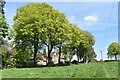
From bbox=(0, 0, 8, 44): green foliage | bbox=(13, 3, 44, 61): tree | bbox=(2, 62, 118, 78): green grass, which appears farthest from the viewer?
bbox=(13, 3, 44, 61): tree

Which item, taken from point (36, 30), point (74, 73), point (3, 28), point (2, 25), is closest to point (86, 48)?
point (36, 30)

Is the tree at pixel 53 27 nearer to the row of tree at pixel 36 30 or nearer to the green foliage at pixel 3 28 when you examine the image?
the row of tree at pixel 36 30

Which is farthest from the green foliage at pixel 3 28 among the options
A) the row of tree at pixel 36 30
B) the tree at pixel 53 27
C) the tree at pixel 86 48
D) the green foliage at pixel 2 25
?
the tree at pixel 86 48

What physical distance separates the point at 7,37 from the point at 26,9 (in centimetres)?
819

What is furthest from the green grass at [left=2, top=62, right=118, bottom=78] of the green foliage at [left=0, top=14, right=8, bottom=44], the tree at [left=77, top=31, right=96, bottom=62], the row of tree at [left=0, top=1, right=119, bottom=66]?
the tree at [left=77, top=31, right=96, bottom=62]

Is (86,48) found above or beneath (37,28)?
beneath

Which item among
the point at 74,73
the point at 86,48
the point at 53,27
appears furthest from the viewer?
the point at 86,48

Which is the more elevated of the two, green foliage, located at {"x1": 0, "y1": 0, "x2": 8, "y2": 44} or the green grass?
green foliage, located at {"x1": 0, "y1": 0, "x2": 8, "y2": 44}

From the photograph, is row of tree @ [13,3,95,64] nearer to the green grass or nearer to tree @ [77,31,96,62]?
tree @ [77,31,96,62]

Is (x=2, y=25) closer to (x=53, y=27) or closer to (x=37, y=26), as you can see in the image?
(x=37, y=26)

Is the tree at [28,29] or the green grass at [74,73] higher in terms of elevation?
the tree at [28,29]

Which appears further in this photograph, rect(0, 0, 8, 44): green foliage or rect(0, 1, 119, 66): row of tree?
rect(0, 1, 119, 66): row of tree

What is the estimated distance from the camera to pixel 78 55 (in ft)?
162

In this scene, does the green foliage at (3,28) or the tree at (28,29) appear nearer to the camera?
the green foliage at (3,28)
